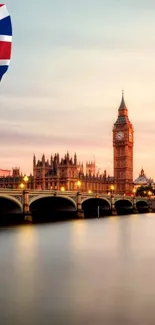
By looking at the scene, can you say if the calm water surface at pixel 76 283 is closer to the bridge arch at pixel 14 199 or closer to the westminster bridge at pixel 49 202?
the bridge arch at pixel 14 199

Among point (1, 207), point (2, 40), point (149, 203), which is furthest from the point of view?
point (149, 203)

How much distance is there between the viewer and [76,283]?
2014cm

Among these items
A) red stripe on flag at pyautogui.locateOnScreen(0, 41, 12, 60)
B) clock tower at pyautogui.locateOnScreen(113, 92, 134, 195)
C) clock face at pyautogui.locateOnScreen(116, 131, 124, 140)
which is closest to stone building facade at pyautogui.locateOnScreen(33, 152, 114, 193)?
clock tower at pyautogui.locateOnScreen(113, 92, 134, 195)

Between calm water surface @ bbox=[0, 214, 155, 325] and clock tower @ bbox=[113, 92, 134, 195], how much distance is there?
146 meters

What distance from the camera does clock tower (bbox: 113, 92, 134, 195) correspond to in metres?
182

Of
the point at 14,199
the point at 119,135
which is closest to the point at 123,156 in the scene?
the point at 119,135

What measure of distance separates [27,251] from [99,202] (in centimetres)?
6222

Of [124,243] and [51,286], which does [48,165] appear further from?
[51,286]

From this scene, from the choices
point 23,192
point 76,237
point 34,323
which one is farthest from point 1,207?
point 34,323

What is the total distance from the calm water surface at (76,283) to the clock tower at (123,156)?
5750 inches

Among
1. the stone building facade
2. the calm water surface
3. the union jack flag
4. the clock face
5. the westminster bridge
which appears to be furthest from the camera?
the clock face

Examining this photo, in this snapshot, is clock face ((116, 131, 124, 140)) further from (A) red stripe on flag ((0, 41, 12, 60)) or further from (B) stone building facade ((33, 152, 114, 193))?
(A) red stripe on flag ((0, 41, 12, 60))

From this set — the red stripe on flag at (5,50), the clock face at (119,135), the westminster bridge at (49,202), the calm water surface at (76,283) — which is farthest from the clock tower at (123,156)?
the red stripe on flag at (5,50)

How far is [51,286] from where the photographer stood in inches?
767
